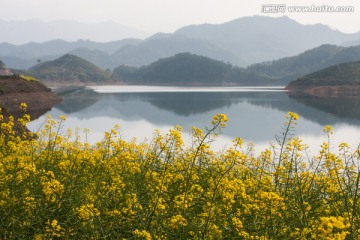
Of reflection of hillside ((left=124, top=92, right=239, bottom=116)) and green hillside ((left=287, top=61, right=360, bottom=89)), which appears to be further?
green hillside ((left=287, top=61, right=360, bottom=89))

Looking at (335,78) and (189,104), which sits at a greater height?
(335,78)

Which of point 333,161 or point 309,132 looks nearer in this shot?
point 333,161

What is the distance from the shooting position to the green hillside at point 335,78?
120 meters

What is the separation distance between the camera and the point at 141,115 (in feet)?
213

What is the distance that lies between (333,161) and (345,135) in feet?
125

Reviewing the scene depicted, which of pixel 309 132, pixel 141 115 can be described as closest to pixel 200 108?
pixel 141 115

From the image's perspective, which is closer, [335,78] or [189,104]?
[189,104]

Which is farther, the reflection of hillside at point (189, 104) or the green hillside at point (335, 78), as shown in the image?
the green hillside at point (335, 78)

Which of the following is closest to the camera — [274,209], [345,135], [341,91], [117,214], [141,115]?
[274,209]

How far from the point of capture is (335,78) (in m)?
124

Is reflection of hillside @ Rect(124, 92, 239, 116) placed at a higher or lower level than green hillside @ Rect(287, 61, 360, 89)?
lower

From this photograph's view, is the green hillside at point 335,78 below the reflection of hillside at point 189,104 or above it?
above

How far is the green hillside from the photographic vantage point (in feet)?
393

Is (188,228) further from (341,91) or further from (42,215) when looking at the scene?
(341,91)
